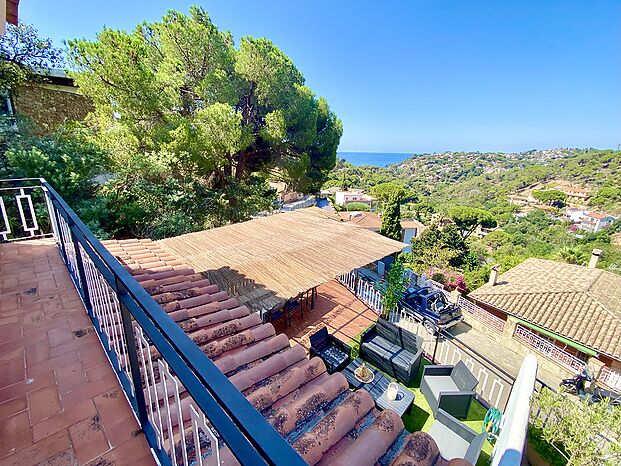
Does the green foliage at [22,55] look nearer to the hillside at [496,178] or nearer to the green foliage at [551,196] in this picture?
the hillside at [496,178]

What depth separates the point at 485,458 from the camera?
193 inches

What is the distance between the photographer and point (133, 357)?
1.40 meters

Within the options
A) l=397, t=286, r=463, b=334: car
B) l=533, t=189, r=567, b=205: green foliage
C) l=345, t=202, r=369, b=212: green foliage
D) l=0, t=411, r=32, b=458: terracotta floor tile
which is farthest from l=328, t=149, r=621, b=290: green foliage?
l=0, t=411, r=32, b=458: terracotta floor tile

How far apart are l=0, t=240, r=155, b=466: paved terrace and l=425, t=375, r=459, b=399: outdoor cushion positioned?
6.07 meters

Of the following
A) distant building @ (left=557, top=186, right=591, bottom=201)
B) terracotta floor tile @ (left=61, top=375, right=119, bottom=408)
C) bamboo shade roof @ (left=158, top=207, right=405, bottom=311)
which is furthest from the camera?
distant building @ (left=557, top=186, right=591, bottom=201)

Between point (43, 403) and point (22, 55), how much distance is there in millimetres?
16960

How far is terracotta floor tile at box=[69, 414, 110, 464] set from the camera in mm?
1484

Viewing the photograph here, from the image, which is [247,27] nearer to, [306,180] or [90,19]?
[90,19]

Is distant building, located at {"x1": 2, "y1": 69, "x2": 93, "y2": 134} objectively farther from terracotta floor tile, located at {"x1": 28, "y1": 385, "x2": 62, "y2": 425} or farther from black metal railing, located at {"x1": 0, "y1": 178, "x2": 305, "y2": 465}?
black metal railing, located at {"x1": 0, "y1": 178, "x2": 305, "y2": 465}

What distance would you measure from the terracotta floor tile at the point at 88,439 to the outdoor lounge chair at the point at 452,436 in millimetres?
5058

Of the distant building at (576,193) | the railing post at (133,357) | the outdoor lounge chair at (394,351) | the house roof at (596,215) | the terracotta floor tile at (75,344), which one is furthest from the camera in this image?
the distant building at (576,193)

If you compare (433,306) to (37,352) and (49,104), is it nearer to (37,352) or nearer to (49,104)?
(37,352)

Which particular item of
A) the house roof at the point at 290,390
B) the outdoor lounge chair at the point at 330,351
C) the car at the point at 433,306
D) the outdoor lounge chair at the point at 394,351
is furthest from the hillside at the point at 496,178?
the house roof at the point at 290,390

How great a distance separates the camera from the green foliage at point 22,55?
34.6 feet
